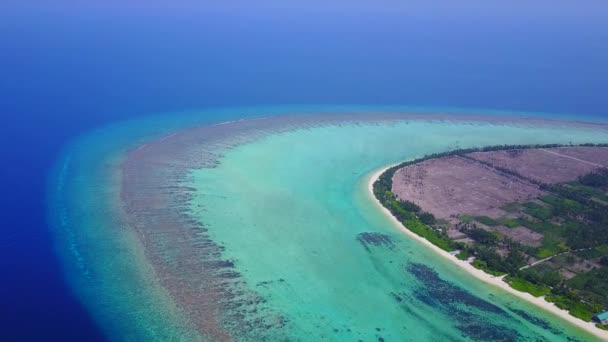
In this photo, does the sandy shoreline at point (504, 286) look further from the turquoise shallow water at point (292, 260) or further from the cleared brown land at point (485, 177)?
the cleared brown land at point (485, 177)

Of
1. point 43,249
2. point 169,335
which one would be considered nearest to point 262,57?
point 43,249

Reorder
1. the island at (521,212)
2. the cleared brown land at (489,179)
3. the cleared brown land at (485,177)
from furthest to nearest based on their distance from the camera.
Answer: the cleared brown land at (485,177) < the cleared brown land at (489,179) < the island at (521,212)

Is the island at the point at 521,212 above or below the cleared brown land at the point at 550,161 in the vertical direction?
below

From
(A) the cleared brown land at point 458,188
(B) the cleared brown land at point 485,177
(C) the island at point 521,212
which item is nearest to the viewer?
(C) the island at point 521,212

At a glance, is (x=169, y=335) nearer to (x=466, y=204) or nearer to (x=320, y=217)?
(x=320, y=217)

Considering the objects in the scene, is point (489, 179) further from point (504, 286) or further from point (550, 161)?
point (504, 286)

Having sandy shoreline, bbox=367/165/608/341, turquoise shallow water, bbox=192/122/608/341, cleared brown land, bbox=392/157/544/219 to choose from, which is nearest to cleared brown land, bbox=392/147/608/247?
cleared brown land, bbox=392/157/544/219

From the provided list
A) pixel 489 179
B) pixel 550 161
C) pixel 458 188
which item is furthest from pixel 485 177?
pixel 550 161

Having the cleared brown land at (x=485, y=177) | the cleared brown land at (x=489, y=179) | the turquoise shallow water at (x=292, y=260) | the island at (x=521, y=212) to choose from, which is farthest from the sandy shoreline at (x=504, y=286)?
the cleared brown land at (x=485, y=177)
